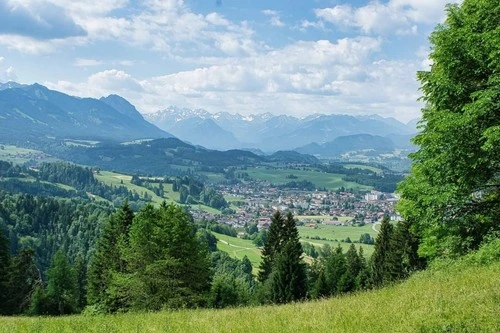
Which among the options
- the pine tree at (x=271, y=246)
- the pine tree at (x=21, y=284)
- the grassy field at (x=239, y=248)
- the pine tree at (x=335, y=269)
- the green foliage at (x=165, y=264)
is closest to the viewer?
the green foliage at (x=165, y=264)

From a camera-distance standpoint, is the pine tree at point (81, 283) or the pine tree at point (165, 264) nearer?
the pine tree at point (165, 264)

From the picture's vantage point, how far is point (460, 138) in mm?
17484

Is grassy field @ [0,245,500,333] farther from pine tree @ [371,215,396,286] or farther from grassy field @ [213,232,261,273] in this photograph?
grassy field @ [213,232,261,273]

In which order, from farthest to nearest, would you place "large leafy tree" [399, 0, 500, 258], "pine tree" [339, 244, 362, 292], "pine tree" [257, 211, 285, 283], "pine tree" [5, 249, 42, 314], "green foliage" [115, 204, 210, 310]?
"pine tree" [339, 244, 362, 292] < "pine tree" [257, 211, 285, 283] < "pine tree" [5, 249, 42, 314] < "green foliage" [115, 204, 210, 310] < "large leafy tree" [399, 0, 500, 258]

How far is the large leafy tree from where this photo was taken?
17.1m

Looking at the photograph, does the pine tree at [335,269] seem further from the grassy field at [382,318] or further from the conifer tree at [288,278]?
the grassy field at [382,318]

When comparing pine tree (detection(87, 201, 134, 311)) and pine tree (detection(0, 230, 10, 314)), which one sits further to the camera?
pine tree (detection(0, 230, 10, 314))

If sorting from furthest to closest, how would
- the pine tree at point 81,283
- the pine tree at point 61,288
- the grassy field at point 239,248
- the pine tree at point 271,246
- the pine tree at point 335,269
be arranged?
the grassy field at point 239,248, the pine tree at point 81,283, the pine tree at point 335,269, the pine tree at point 271,246, the pine tree at point 61,288

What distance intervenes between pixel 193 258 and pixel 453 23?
27.6 metres

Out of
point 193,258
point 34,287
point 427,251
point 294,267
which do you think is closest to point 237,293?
point 294,267

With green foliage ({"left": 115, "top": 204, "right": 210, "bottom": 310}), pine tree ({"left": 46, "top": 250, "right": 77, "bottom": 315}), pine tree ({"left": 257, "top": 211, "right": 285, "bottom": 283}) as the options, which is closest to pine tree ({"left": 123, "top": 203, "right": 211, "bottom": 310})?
green foliage ({"left": 115, "top": 204, "right": 210, "bottom": 310})

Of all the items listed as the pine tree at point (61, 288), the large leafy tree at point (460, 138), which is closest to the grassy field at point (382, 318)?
the large leafy tree at point (460, 138)

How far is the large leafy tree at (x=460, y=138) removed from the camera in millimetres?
17141

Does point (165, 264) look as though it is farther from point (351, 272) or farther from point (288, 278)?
point (351, 272)
